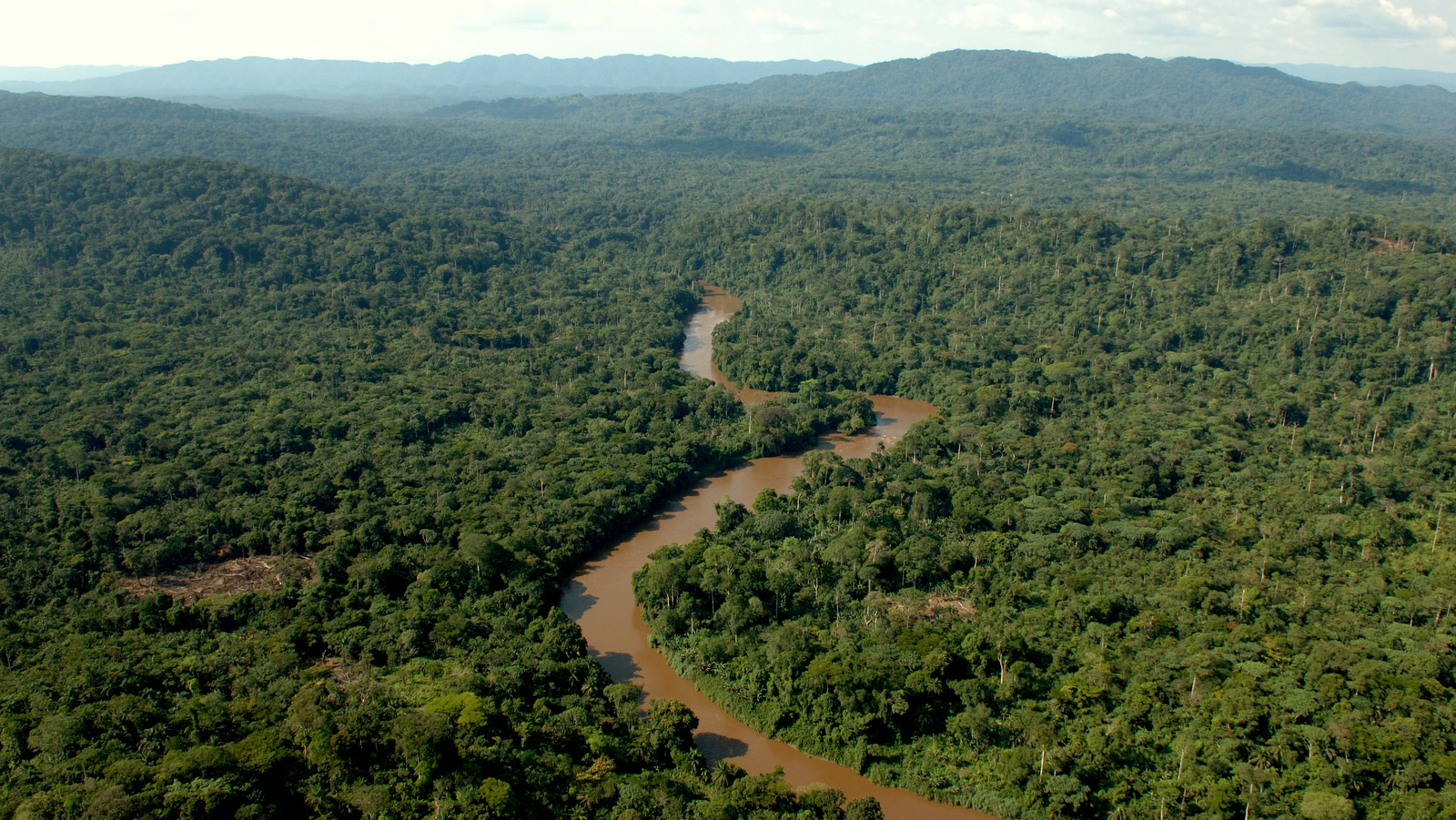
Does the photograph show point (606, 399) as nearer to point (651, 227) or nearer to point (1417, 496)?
point (1417, 496)

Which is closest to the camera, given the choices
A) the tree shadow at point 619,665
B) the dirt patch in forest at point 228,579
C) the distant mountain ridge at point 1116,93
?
the tree shadow at point 619,665

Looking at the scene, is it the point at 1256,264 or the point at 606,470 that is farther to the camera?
the point at 1256,264

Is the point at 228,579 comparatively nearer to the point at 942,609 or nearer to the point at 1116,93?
the point at 942,609

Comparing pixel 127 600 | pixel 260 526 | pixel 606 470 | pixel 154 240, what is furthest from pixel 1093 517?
pixel 154 240

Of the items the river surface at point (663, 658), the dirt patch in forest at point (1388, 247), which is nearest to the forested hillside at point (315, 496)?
the river surface at point (663, 658)

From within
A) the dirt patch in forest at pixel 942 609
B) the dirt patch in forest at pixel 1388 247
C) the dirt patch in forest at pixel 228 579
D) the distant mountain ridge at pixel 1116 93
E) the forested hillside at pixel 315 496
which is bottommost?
the dirt patch in forest at pixel 228 579

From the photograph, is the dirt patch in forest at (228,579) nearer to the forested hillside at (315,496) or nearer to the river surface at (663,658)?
the forested hillside at (315,496)

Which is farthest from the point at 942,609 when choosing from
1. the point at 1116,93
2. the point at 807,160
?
the point at 1116,93

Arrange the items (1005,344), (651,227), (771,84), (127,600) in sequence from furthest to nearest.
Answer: (771,84) < (651,227) < (1005,344) < (127,600)
